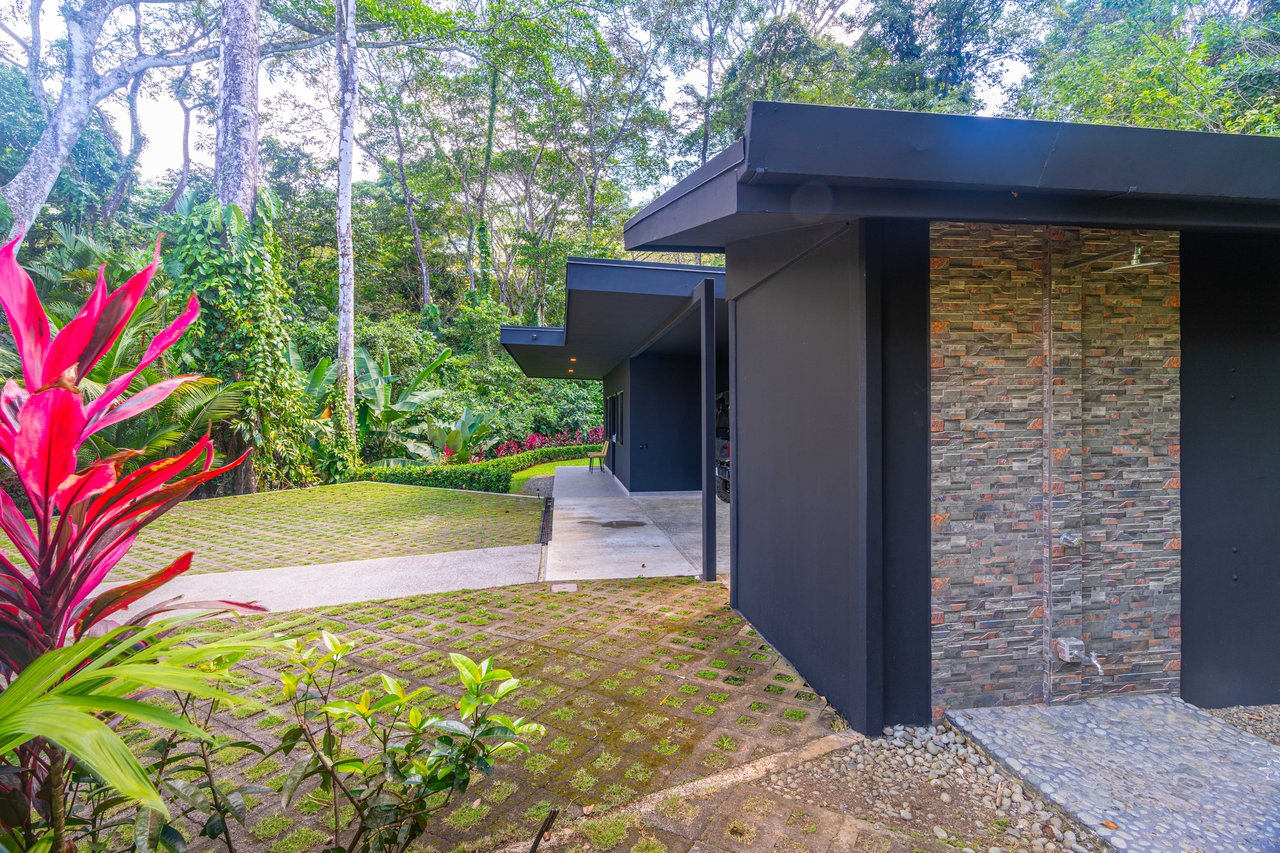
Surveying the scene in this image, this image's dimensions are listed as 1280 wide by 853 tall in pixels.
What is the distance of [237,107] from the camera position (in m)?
11.2

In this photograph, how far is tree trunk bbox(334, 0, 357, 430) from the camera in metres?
12.5

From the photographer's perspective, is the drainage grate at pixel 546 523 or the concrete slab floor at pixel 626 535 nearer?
the concrete slab floor at pixel 626 535

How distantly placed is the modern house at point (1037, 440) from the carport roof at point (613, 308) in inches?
109

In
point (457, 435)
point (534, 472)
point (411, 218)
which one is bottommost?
point (534, 472)

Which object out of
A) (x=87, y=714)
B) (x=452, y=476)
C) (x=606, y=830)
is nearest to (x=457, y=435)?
(x=452, y=476)

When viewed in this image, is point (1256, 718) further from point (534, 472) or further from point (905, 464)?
point (534, 472)

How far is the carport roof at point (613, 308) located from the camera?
6148mm

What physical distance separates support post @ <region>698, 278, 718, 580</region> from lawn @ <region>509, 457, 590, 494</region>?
282 inches

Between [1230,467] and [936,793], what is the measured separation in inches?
101

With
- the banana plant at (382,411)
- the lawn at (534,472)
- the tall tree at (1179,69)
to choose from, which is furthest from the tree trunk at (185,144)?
the tall tree at (1179,69)

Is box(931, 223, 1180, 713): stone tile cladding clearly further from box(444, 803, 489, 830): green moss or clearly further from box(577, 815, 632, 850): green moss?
box(444, 803, 489, 830): green moss

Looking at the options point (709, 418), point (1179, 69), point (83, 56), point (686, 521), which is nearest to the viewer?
point (709, 418)

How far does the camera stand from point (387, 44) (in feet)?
52.4

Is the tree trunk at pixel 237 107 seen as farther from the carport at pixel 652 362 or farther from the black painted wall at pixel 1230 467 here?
the black painted wall at pixel 1230 467
